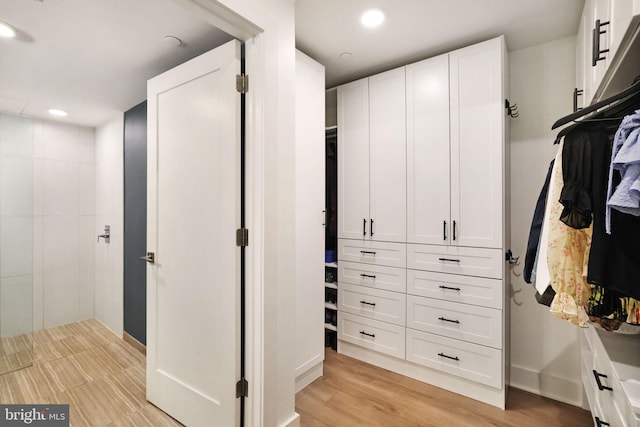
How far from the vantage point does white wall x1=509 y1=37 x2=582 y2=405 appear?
2.15 metres

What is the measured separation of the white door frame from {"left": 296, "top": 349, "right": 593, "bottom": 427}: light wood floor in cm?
55

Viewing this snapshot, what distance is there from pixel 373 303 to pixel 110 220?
3.08 m

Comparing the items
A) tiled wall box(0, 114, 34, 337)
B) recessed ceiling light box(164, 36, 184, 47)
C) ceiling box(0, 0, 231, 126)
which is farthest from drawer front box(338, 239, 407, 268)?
tiled wall box(0, 114, 34, 337)

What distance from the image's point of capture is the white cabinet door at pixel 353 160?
261 cm

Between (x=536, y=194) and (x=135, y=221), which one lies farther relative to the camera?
(x=135, y=221)

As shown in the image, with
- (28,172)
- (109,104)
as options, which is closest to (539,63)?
(109,104)

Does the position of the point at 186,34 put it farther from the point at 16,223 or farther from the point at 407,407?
the point at 407,407

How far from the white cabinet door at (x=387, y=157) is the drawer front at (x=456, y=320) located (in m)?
0.54

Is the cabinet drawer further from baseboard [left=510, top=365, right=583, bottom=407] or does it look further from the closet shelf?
baseboard [left=510, top=365, right=583, bottom=407]

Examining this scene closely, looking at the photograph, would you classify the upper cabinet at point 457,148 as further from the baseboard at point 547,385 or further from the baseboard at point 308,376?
the baseboard at point 308,376

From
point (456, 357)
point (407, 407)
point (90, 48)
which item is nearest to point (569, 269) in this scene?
point (456, 357)

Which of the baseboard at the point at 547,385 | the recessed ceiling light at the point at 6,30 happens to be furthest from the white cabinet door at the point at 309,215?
the recessed ceiling light at the point at 6,30

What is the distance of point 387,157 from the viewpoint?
249 cm

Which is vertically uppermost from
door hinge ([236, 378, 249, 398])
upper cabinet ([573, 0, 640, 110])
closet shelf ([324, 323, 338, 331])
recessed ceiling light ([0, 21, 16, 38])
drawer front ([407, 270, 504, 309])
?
recessed ceiling light ([0, 21, 16, 38])
